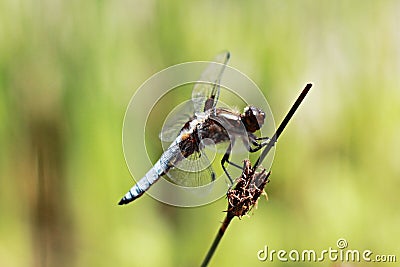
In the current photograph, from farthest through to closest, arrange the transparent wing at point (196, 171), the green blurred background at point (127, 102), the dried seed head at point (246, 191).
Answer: the green blurred background at point (127, 102) → the transparent wing at point (196, 171) → the dried seed head at point (246, 191)

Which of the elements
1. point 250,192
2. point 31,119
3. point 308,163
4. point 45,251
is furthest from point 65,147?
point 250,192

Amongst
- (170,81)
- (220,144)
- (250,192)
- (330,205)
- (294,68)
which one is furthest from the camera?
(294,68)

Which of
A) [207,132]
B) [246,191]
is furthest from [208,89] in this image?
[246,191]

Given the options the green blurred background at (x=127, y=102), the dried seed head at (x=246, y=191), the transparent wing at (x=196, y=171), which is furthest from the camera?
the green blurred background at (x=127, y=102)

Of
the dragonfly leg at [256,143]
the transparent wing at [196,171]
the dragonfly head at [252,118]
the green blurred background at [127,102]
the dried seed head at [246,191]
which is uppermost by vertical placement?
the green blurred background at [127,102]

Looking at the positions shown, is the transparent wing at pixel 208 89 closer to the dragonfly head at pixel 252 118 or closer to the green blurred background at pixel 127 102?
the dragonfly head at pixel 252 118

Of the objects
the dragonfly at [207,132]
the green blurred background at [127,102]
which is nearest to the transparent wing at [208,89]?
the dragonfly at [207,132]

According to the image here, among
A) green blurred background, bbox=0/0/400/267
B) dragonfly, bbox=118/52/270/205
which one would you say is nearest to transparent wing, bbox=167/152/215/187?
dragonfly, bbox=118/52/270/205

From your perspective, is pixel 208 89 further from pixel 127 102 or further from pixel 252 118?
pixel 127 102

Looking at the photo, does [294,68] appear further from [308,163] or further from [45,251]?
[45,251]
